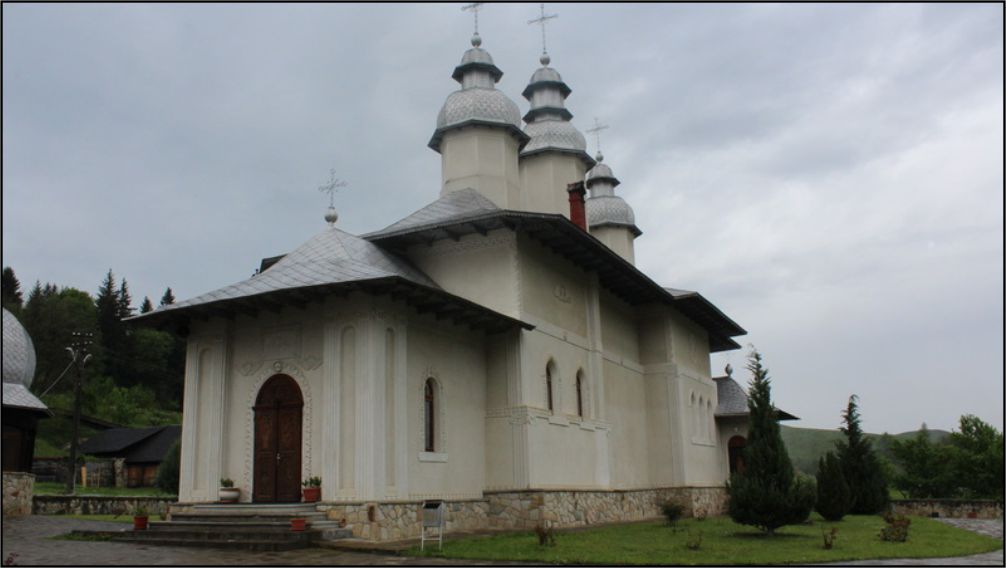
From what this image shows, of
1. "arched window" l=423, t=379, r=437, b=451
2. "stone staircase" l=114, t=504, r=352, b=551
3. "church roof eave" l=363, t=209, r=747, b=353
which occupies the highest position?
"church roof eave" l=363, t=209, r=747, b=353

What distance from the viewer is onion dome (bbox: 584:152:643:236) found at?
102ft

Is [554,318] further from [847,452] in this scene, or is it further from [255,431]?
[847,452]

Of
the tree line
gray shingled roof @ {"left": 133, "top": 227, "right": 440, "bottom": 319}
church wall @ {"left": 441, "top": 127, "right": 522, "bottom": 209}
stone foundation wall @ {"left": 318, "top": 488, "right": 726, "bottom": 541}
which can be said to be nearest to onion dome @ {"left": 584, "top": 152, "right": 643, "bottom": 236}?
church wall @ {"left": 441, "top": 127, "right": 522, "bottom": 209}

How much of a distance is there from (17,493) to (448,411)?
12.7 meters

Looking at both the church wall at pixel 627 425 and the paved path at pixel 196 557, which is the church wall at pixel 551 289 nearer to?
the church wall at pixel 627 425

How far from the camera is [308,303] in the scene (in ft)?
50.9

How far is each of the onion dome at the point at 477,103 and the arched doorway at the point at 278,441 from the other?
940cm

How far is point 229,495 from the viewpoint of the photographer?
601 inches

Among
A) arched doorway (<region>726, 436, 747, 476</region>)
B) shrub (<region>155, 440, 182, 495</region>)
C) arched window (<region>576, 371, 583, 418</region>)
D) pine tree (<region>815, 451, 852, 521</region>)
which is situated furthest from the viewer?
arched doorway (<region>726, 436, 747, 476</region>)

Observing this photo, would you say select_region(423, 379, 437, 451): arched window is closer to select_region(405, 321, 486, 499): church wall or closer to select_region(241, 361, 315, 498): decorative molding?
select_region(405, 321, 486, 499): church wall

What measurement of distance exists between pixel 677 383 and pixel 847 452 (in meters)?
6.15

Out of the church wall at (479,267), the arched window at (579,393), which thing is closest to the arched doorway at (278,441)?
the church wall at (479,267)

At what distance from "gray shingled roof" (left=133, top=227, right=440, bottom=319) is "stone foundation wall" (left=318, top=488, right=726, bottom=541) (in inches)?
147

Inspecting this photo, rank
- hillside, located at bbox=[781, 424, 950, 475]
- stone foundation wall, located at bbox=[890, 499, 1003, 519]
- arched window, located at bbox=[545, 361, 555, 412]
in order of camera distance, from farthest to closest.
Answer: hillside, located at bbox=[781, 424, 950, 475], stone foundation wall, located at bbox=[890, 499, 1003, 519], arched window, located at bbox=[545, 361, 555, 412]
